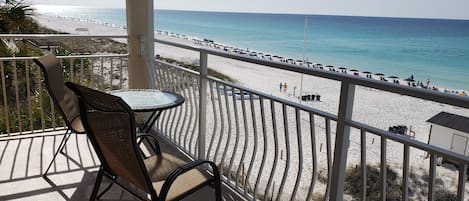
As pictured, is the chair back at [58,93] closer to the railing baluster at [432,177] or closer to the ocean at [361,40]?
the railing baluster at [432,177]

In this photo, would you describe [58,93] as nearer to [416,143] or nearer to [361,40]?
[416,143]

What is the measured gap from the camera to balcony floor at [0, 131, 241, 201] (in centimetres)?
276

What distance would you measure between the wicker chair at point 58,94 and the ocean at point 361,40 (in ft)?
76.2

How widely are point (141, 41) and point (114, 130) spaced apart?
254 cm

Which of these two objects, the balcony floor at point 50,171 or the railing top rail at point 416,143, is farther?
the balcony floor at point 50,171

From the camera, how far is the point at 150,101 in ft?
9.27

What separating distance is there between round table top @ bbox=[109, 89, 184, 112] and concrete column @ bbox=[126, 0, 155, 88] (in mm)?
1107

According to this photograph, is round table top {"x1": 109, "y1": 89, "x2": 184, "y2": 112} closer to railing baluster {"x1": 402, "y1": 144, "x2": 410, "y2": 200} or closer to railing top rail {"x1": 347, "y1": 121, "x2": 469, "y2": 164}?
railing top rail {"x1": 347, "y1": 121, "x2": 469, "y2": 164}

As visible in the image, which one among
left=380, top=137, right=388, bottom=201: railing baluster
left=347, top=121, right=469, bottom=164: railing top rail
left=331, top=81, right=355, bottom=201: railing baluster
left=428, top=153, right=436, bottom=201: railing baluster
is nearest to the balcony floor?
left=331, top=81, right=355, bottom=201: railing baluster

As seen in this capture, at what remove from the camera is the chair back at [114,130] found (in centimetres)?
176

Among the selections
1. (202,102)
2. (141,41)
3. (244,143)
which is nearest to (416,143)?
(244,143)

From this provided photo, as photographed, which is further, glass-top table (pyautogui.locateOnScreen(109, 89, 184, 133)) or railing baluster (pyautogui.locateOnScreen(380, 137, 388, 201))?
glass-top table (pyautogui.locateOnScreen(109, 89, 184, 133))

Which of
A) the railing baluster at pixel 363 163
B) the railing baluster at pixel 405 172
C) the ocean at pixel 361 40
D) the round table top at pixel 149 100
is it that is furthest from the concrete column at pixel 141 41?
the ocean at pixel 361 40

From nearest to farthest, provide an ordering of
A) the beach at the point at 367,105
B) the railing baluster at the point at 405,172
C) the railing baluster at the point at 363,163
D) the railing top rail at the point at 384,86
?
the railing top rail at the point at 384,86 < the railing baluster at the point at 405,172 < the railing baluster at the point at 363,163 < the beach at the point at 367,105
